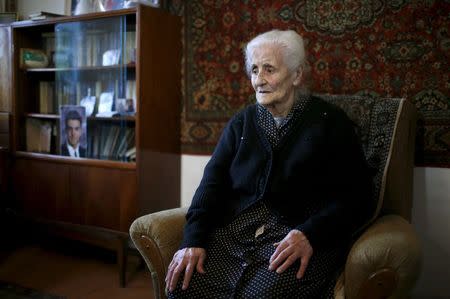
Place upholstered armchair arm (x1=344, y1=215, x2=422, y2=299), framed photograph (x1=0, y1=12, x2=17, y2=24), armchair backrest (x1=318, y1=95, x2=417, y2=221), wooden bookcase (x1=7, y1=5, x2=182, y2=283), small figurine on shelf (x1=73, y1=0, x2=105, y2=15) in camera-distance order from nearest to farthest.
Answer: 1. upholstered armchair arm (x1=344, y1=215, x2=422, y2=299)
2. armchair backrest (x1=318, y1=95, x2=417, y2=221)
3. wooden bookcase (x1=7, y1=5, x2=182, y2=283)
4. small figurine on shelf (x1=73, y1=0, x2=105, y2=15)
5. framed photograph (x1=0, y1=12, x2=17, y2=24)

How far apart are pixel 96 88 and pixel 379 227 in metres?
1.84

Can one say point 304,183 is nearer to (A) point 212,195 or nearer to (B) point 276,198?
(B) point 276,198

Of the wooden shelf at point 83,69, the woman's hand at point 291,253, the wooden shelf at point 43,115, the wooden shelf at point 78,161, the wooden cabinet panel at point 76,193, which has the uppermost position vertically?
the wooden shelf at point 83,69

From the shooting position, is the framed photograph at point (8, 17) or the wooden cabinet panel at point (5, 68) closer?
the wooden cabinet panel at point (5, 68)

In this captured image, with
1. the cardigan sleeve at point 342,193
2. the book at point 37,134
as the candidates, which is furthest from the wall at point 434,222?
the book at point 37,134

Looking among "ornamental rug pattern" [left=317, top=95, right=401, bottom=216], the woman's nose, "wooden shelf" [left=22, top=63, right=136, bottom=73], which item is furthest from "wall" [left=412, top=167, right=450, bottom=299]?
"wooden shelf" [left=22, top=63, right=136, bottom=73]

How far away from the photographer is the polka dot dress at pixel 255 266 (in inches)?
52.6

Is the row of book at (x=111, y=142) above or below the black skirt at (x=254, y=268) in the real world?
above

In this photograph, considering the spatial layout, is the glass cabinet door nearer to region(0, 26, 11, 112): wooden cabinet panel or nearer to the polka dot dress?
region(0, 26, 11, 112): wooden cabinet panel

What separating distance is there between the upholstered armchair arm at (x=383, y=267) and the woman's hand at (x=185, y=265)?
46 centimetres

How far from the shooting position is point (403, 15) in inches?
80.0

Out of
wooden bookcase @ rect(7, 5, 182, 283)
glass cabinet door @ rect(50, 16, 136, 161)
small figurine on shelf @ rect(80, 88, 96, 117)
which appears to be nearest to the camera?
wooden bookcase @ rect(7, 5, 182, 283)

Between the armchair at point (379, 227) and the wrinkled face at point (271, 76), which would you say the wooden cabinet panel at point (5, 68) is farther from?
the wrinkled face at point (271, 76)

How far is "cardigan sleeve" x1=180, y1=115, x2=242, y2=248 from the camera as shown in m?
1.52
